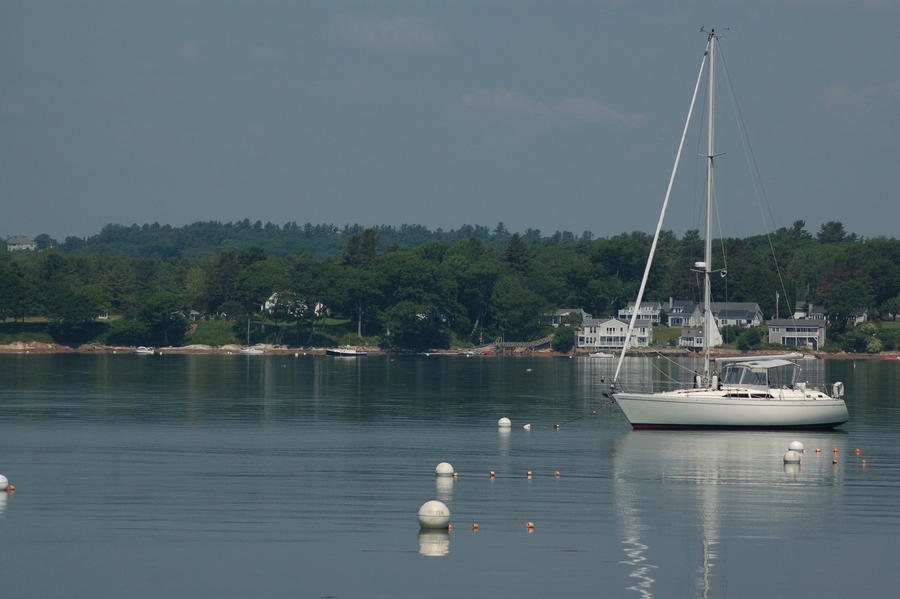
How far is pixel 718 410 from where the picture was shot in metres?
61.3

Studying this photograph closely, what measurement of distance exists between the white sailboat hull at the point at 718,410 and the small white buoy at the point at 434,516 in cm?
2892

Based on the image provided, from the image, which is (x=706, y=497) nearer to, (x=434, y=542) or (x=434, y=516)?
(x=434, y=516)

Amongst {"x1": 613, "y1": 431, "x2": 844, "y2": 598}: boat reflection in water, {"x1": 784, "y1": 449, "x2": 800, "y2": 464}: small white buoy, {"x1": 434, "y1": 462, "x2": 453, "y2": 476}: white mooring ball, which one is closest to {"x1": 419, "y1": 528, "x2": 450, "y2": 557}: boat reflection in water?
{"x1": 613, "y1": 431, "x2": 844, "y2": 598}: boat reflection in water

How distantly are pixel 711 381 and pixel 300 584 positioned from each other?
130ft

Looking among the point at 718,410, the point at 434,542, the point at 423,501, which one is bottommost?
the point at 434,542

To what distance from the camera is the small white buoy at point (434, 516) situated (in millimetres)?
34844

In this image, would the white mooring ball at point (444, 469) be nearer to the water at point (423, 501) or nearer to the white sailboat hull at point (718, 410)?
the water at point (423, 501)

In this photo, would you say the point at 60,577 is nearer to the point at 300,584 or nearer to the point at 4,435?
the point at 300,584

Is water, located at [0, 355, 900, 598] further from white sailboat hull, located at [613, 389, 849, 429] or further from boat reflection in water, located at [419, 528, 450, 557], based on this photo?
white sailboat hull, located at [613, 389, 849, 429]

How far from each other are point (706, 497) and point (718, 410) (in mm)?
19540

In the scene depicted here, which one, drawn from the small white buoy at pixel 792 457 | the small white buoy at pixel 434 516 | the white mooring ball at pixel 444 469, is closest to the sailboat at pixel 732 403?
the small white buoy at pixel 792 457

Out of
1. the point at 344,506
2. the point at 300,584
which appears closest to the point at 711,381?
the point at 344,506

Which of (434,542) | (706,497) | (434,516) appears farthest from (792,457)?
(434,542)

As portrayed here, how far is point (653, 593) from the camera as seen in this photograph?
28469 millimetres
